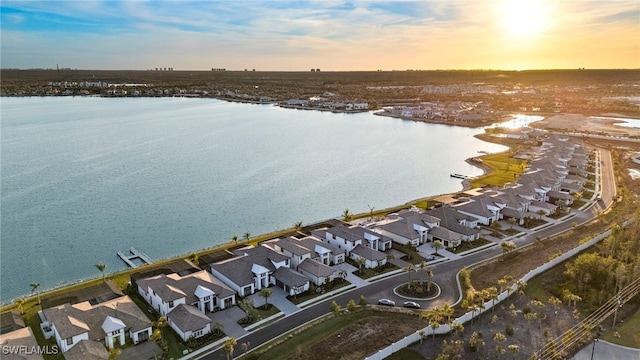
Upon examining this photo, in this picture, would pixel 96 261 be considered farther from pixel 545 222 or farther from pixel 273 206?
pixel 545 222

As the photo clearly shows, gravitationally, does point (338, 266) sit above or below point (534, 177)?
below

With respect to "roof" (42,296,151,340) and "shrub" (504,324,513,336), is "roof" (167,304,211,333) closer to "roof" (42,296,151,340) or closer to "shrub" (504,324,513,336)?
"roof" (42,296,151,340)

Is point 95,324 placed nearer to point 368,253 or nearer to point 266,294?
point 266,294

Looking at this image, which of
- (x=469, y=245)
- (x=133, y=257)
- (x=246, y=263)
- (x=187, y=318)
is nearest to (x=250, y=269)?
(x=246, y=263)

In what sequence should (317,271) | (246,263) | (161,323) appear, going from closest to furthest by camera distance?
(161,323), (246,263), (317,271)

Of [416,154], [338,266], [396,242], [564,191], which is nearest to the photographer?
[338,266]

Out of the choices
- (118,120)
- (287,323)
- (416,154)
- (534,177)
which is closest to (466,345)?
(287,323)
